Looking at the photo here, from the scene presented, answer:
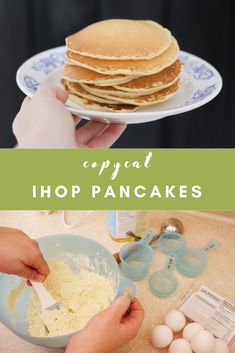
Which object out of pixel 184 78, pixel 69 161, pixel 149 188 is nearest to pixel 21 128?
pixel 69 161

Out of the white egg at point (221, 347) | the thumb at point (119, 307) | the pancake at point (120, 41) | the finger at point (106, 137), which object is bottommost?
the white egg at point (221, 347)

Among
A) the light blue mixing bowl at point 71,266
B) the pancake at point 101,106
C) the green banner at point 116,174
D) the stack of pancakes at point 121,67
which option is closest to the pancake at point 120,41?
the stack of pancakes at point 121,67

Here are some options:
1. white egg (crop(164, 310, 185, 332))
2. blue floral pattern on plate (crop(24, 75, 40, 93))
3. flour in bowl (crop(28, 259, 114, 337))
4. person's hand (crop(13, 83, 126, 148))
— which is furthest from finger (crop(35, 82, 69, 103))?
white egg (crop(164, 310, 185, 332))

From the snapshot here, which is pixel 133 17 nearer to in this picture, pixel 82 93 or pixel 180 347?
pixel 82 93

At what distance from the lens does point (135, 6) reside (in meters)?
1.53

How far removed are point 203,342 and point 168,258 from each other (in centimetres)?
22

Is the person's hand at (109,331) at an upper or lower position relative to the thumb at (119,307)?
lower

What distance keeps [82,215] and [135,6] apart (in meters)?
0.85

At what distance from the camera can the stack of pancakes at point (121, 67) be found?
962mm

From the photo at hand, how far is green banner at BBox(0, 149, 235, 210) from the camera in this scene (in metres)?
0.74

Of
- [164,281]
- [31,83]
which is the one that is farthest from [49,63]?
[164,281]

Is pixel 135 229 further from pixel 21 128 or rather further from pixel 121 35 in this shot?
pixel 121 35

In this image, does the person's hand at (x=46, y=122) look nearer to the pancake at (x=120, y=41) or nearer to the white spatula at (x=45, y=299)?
the pancake at (x=120, y=41)

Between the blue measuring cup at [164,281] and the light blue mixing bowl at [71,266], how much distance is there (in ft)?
0.19
